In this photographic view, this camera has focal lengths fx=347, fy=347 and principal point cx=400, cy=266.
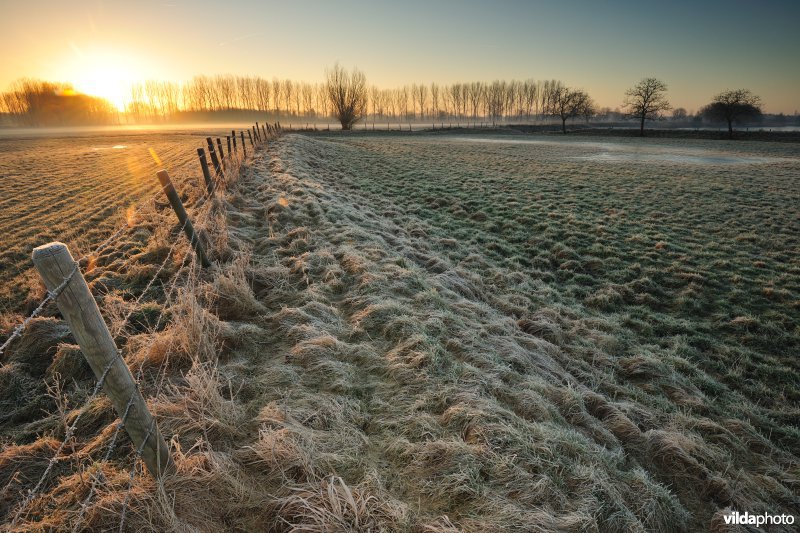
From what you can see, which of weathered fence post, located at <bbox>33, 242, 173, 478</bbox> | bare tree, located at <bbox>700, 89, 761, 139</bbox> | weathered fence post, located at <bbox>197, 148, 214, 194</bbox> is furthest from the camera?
bare tree, located at <bbox>700, 89, 761, 139</bbox>

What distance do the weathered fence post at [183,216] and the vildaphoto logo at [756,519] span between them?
6549mm

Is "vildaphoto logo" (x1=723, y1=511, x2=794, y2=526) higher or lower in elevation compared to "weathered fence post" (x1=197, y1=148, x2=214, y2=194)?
lower

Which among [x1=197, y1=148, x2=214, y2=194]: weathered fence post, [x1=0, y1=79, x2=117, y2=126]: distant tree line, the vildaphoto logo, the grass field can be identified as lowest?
the vildaphoto logo

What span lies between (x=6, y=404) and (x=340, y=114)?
62350 millimetres

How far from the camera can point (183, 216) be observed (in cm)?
527

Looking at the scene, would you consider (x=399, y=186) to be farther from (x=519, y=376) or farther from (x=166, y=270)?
(x=519, y=376)

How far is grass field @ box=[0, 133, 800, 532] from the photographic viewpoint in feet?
7.29

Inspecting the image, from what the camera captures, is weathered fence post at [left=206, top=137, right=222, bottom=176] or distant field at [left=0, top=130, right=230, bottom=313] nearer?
distant field at [left=0, top=130, right=230, bottom=313]

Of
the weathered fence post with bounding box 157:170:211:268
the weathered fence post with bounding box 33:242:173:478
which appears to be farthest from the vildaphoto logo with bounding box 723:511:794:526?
the weathered fence post with bounding box 157:170:211:268

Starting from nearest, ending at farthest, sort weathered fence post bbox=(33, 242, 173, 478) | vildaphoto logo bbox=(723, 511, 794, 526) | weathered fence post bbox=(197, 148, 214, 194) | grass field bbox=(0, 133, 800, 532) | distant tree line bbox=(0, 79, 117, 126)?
weathered fence post bbox=(33, 242, 173, 478)
grass field bbox=(0, 133, 800, 532)
vildaphoto logo bbox=(723, 511, 794, 526)
weathered fence post bbox=(197, 148, 214, 194)
distant tree line bbox=(0, 79, 117, 126)

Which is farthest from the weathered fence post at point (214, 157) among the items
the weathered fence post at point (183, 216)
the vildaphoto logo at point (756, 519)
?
the vildaphoto logo at point (756, 519)

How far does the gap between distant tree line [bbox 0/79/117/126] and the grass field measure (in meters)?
158

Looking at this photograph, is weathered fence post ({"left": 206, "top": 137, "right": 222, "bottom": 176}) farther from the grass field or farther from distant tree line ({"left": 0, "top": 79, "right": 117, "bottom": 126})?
distant tree line ({"left": 0, "top": 79, "right": 117, "bottom": 126})

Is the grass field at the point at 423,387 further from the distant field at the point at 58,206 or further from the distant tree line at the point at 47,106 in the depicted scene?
the distant tree line at the point at 47,106
